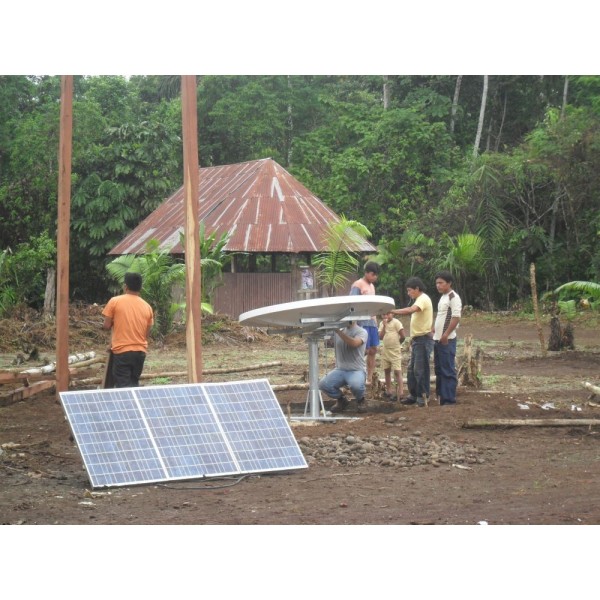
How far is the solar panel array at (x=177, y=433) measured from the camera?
320 inches

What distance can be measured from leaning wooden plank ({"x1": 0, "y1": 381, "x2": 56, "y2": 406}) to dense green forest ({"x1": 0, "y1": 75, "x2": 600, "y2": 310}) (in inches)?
395

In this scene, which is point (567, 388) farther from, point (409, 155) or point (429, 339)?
point (409, 155)

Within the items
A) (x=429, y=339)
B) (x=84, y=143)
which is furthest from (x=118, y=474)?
(x=84, y=143)

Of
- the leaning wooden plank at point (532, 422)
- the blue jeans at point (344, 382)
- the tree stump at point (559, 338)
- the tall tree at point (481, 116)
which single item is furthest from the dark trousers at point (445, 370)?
the tall tree at point (481, 116)

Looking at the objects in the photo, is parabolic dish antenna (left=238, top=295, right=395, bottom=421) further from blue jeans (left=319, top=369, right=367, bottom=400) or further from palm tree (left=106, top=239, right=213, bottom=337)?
palm tree (left=106, top=239, right=213, bottom=337)

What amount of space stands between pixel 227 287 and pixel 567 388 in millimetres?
13984

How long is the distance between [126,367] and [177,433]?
2.20 m

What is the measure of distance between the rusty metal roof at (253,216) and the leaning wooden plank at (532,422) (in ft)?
48.8

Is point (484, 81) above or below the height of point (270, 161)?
above

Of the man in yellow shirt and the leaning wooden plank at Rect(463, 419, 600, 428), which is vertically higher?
the man in yellow shirt

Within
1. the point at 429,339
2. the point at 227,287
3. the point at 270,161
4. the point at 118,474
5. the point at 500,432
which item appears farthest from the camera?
the point at 270,161

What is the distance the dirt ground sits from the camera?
277 inches

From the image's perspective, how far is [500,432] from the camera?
10523mm

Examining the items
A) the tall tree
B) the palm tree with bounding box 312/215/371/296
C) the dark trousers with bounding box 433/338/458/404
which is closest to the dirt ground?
the dark trousers with bounding box 433/338/458/404
